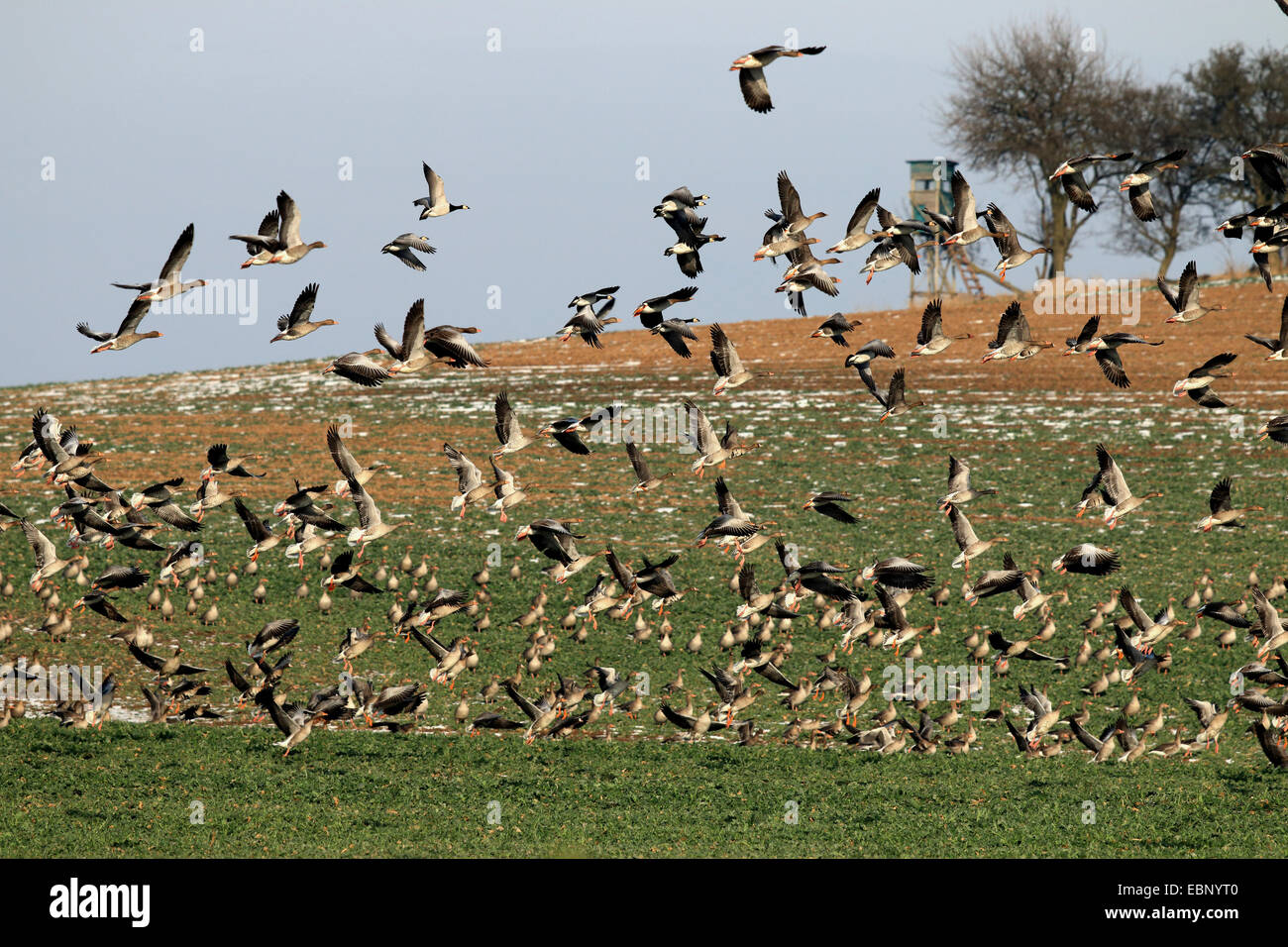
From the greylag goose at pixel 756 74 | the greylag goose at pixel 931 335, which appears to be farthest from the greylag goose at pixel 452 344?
the greylag goose at pixel 931 335

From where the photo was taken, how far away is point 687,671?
23141 millimetres

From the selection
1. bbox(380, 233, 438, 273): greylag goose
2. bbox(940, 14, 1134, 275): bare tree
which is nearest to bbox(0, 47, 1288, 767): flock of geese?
bbox(380, 233, 438, 273): greylag goose

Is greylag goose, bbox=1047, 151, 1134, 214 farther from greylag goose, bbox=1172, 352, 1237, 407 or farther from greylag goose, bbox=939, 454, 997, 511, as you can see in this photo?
greylag goose, bbox=939, 454, 997, 511

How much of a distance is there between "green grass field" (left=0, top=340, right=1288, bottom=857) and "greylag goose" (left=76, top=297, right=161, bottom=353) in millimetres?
6086

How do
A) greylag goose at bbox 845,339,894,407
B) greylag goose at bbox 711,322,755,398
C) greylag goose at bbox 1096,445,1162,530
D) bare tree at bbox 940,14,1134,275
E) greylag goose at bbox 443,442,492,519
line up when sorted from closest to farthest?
greylag goose at bbox 711,322,755,398 → greylag goose at bbox 1096,445,1162,530 → greylag goose at bbox 845,339,894,407 → greylag goose at bbox 443,442,492,519 → bare tree at bbox 940,14,1134,275

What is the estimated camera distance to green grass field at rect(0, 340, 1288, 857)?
15.9m

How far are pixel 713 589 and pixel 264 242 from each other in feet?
48.1

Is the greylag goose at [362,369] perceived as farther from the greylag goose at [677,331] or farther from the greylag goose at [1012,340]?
the greylag goose at [1012,340]

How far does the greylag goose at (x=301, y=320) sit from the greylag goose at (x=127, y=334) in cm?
152

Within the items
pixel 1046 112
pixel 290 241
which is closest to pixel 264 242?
pixel 290 241

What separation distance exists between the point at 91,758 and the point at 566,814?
755cm

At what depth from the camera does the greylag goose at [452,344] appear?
→ 14305 millimetres

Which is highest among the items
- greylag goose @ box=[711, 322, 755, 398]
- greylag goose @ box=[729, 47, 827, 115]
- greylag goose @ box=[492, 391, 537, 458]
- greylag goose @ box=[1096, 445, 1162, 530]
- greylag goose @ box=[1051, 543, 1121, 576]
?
greylag goose @ box=[729, 47, 827, 115]
